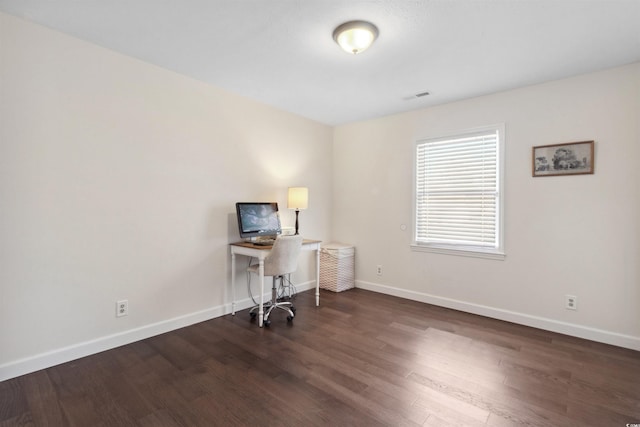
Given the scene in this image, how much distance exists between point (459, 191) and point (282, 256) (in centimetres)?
220

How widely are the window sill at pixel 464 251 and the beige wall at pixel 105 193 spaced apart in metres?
2.26

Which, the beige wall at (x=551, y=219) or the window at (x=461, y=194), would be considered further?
the window at (x=461, y=194)

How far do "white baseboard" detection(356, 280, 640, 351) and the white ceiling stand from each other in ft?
7.72

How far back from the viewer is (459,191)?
3580 millimetres

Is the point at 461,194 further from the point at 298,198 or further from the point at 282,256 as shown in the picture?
the point at 282,256

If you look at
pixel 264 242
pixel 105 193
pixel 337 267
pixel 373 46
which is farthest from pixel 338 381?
pixel 373 46

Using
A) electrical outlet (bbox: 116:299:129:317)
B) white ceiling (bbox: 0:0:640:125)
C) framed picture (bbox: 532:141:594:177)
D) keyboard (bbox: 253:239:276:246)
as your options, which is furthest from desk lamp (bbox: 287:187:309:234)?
framed picture (bbox: 532:141:594:177)

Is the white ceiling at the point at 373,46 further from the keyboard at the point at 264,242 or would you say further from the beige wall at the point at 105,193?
the keyboard at the point at 264,242

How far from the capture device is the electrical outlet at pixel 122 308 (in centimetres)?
256

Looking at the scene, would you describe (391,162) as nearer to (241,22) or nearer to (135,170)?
(241,22)

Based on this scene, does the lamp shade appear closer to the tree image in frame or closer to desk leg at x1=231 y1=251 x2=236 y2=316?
desk leg at x1=231 y1=251 x2=236 y2=316

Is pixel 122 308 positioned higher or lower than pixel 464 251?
lower

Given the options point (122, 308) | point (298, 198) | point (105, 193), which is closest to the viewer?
point (105, 193)

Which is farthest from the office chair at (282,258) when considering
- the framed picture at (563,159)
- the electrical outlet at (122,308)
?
the framed picture at (563,159)
